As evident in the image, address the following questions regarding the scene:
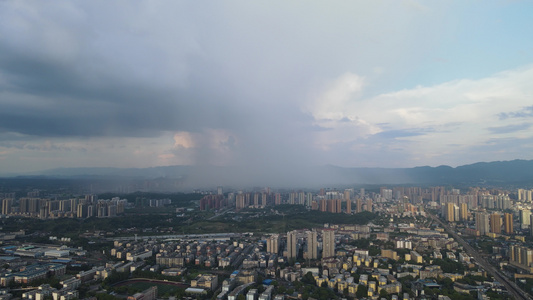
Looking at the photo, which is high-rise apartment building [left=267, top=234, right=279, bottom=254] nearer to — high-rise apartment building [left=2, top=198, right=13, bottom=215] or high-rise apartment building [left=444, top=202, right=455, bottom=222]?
high-rise apartment building [left=444, top=202, right=455, bottom=222]

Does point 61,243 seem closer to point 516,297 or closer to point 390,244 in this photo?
point 390,244

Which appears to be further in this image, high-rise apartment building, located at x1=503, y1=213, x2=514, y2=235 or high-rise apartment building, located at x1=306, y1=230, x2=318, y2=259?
high-rise apartment building, located at x1=503, y1=213, x2=514, y2=235

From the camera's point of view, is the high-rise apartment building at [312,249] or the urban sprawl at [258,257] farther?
the high-rise apartment building at [312,249]

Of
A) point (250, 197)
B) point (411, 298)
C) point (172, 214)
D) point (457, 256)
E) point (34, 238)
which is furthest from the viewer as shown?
point (250, 197)

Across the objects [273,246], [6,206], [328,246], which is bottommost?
[273,246]

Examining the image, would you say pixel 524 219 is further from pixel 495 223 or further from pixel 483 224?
pixel 483 224

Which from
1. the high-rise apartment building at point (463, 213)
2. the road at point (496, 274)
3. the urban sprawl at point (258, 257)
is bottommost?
the road at point (496, 274)

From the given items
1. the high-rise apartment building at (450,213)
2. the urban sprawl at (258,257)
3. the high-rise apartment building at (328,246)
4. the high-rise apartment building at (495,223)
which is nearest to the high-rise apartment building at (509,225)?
the urban sprawl at (258,257)

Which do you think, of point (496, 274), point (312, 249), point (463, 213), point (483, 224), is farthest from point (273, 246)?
point (463, 213)

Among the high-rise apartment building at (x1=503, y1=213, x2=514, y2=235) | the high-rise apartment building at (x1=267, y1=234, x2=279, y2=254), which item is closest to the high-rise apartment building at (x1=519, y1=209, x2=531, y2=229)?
the high-rise apartment building at (x1=503, y1=213, x2=514, y2=235)

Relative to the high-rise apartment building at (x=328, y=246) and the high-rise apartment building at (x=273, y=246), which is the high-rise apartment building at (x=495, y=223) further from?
the high-rise apartment building at (x=273, y=246)

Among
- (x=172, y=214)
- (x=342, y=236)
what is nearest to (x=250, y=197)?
(x=172, y=214)
